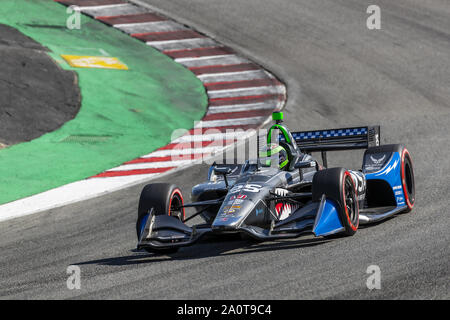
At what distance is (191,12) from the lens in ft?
75.2

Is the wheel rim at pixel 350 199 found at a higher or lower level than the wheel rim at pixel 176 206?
higher

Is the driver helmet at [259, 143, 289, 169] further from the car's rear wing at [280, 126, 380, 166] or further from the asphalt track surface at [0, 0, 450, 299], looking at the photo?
the car's rear wing at [280, 126, 380, 166]

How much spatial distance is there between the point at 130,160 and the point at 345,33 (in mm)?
9915

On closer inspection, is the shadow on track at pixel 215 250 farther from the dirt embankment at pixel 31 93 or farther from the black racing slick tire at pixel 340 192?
the dirt embankment at pixel 31 93

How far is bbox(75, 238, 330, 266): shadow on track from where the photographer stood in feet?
24.8

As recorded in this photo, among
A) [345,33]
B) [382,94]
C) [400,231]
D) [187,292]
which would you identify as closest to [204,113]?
[382,94]

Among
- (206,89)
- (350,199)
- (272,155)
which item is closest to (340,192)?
(350,199)

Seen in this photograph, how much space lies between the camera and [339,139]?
32.4 feet

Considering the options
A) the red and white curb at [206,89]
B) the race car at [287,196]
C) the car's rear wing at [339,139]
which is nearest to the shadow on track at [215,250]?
the race car at [287,196]

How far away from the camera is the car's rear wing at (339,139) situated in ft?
32.2

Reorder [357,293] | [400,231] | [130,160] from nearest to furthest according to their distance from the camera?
[357,293]
[400,231]
[130,160]

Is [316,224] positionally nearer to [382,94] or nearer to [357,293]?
[357,293]

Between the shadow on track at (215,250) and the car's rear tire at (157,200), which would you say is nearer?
the shadow on track at (215,250)

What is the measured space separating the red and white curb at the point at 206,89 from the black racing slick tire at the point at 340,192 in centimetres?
523
